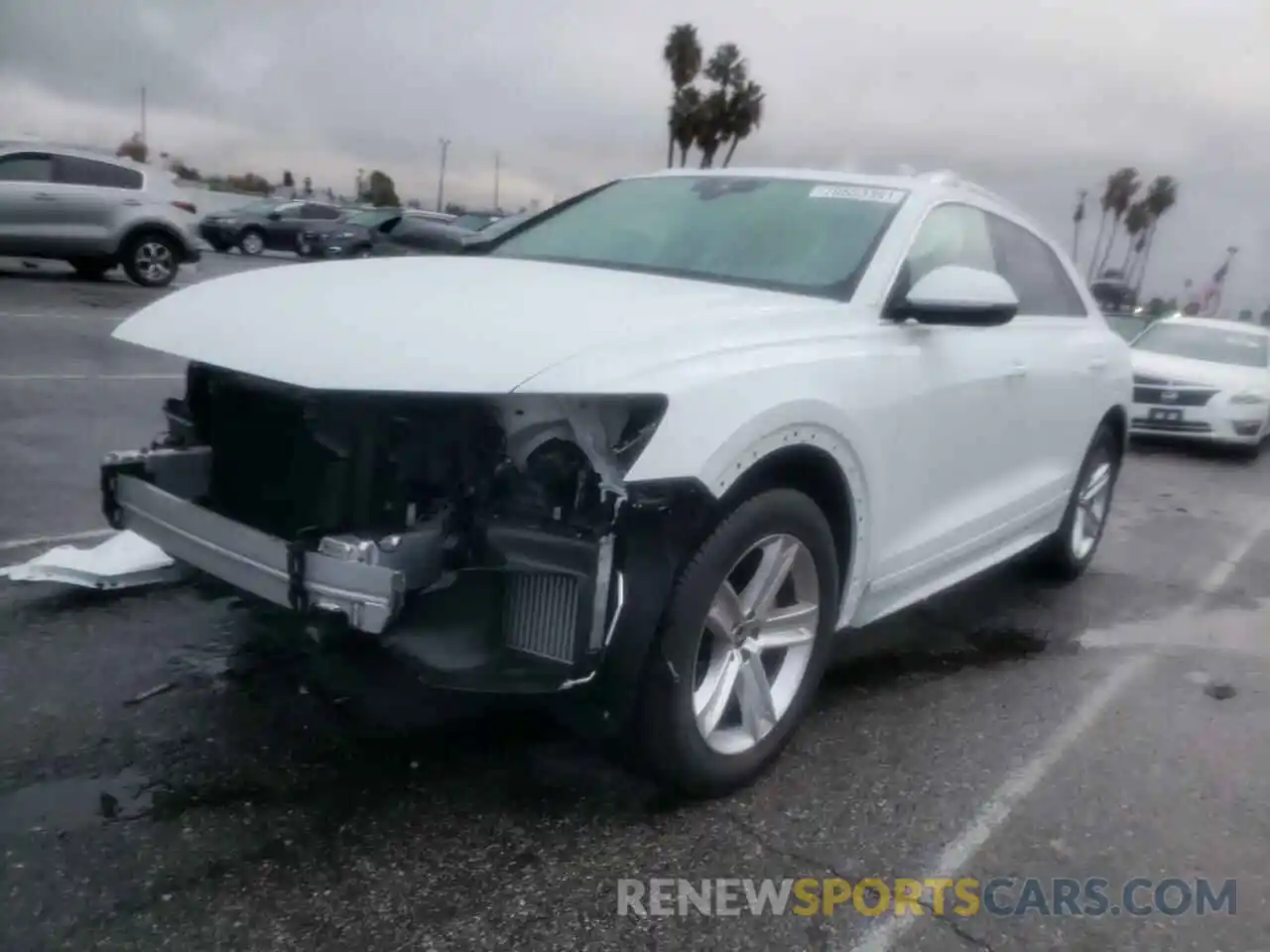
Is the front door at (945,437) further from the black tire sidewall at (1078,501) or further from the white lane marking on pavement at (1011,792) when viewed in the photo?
the black tire sidewall at (1078,501)

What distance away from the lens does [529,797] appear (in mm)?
3219

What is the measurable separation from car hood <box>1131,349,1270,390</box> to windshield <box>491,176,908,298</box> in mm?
8548

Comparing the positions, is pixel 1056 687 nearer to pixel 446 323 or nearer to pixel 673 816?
pixel 673 816

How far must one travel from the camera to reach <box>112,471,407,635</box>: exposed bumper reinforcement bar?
2723 millimetres

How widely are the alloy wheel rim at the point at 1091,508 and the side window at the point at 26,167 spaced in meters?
14.5

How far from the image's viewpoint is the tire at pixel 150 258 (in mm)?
16359

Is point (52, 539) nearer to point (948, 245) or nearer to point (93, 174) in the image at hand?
point (948, 245)

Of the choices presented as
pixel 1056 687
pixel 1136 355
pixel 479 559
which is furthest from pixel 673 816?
pixel 1136 355

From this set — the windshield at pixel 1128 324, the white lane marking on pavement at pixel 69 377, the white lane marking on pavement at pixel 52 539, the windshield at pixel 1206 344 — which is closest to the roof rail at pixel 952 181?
the white lane marking on pavement at pixel 52 539

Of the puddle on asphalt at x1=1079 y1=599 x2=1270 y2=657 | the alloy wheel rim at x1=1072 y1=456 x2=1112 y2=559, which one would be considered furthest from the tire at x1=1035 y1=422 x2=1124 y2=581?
the puddle on asphalt at x1=1079 y1=599 x2=1270 y2=657

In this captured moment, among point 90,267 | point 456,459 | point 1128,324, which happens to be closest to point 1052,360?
point 456,459

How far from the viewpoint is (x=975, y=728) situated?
13.2ft

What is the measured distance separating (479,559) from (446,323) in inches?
23.5

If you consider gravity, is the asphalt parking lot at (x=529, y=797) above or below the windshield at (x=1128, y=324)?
below
